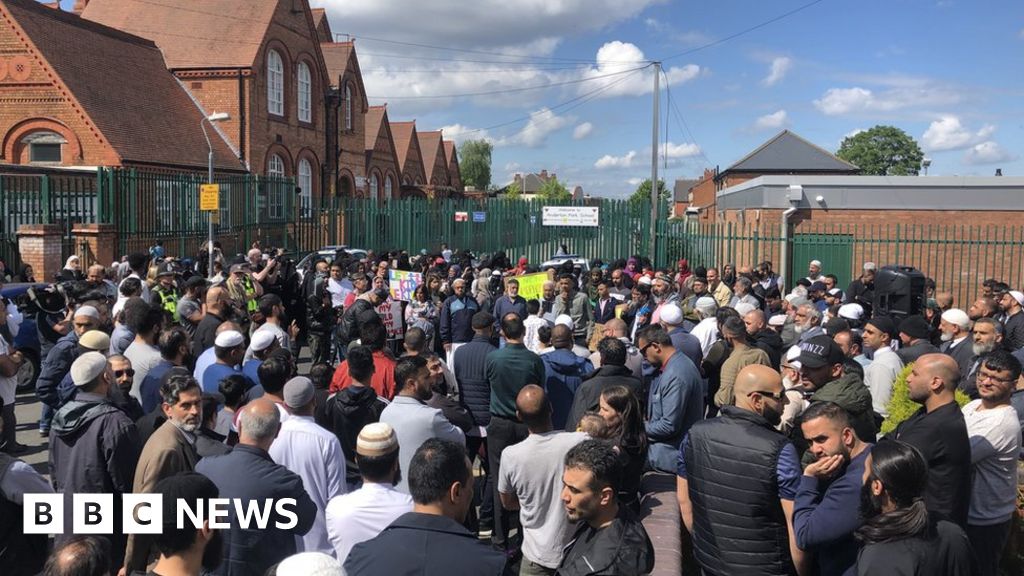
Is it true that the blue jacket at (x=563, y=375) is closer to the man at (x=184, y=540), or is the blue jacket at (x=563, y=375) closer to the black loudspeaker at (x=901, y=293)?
the man at (x=184, y=540)

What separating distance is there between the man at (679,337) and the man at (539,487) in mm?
2813

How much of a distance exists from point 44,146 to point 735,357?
25.4m

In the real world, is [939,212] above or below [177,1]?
below

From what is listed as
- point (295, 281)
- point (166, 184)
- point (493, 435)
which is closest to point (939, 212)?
point (295, 281)

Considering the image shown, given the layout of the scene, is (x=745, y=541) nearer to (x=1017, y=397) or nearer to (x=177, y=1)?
(x=1017, y=397)

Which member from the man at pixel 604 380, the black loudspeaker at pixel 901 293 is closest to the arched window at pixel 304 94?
the black loudspeaker at pixel 901 293

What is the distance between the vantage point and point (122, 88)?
26.2 m

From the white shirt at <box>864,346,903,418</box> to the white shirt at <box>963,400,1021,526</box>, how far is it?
1.71 metres

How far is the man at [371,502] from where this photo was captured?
11.5ft

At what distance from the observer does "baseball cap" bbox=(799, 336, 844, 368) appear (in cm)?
517

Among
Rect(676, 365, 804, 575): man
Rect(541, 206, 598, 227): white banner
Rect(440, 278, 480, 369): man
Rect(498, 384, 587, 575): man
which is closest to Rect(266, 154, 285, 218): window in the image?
Rect(541, 206, 598, 227): white banner

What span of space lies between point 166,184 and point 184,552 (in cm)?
1879

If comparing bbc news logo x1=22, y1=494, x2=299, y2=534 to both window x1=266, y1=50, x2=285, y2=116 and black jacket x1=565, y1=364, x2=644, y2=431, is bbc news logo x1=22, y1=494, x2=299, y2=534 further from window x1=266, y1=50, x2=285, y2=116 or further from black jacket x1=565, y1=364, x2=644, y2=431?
window x1=266, y1=50, x2=285, y2=116

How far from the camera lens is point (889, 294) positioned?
34.2 ft
